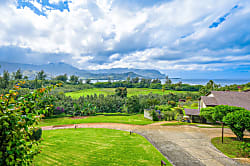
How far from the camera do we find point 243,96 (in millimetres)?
25812

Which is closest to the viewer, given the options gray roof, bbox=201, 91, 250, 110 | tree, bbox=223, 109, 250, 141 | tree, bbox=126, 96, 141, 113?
tree, bbox=223, 109, 250, 141

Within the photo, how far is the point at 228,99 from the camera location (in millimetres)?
25219

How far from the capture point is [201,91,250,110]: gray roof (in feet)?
79.3

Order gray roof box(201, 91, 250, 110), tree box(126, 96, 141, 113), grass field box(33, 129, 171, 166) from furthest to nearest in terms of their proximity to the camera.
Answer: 1. tree box(126, 96, 141, 113)
2. gray roof box(201, 91, 250, 110)
3. grass field box(33, 129, 171, 166)

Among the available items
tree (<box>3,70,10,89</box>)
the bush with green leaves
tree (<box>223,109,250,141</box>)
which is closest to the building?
the bush with green leaves

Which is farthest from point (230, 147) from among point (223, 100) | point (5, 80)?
point (5, 80)

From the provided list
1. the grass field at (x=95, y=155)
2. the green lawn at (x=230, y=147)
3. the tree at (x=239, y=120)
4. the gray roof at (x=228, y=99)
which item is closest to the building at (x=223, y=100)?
the gray roof at (x=228, y=99)

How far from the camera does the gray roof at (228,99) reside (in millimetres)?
24178

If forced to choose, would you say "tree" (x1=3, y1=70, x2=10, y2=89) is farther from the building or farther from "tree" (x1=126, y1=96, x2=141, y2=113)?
the building

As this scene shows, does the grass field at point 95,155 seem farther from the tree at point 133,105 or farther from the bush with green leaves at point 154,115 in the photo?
the tree at point 133,105

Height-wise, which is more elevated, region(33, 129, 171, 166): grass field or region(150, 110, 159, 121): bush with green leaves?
region(33, 129, 171, 166): grass field

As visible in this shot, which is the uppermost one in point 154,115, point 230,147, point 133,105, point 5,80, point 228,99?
point 5,80

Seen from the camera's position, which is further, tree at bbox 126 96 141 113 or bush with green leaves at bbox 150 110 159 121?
tree at bbox 126 96 141 113

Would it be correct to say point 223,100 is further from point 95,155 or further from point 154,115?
point 95,155
